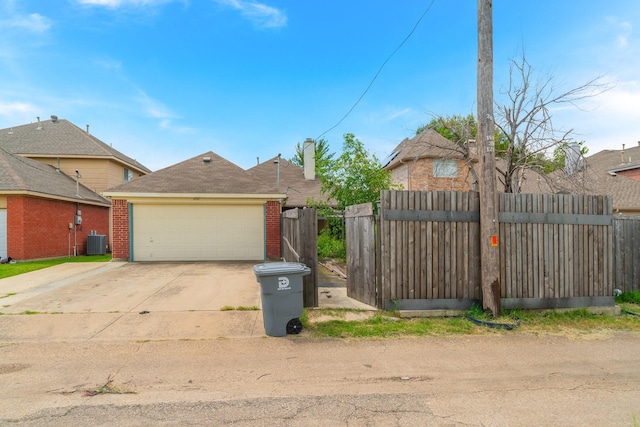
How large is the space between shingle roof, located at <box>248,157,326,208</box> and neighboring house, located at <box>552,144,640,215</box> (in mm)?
11789

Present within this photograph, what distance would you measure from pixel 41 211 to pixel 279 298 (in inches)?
606

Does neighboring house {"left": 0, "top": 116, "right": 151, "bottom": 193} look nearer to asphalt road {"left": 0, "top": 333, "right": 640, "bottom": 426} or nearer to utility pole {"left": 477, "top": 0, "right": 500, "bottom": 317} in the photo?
asphalt road {"left": 0, "top": 333, "right": 640, "bottom": 426}

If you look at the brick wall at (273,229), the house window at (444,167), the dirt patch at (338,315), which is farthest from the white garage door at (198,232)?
the dirt patch at (338,315)

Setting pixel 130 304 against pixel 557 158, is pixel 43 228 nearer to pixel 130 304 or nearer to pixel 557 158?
pixel 130 304

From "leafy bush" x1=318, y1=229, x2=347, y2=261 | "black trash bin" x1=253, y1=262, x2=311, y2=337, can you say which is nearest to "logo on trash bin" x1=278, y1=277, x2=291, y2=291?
"black trash bin" x1=253, y1=262, x2=311, y2=337

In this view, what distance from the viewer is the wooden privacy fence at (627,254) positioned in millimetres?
7559

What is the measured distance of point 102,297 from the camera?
24.6 ft

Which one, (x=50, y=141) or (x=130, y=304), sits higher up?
(x=50, y=141)

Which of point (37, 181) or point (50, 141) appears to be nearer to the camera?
point (37, 181)

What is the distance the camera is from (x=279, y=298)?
17.3ft

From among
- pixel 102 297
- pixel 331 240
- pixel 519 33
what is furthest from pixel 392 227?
pixel 331 240

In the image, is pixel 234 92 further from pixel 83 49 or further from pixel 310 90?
pixel 83 49

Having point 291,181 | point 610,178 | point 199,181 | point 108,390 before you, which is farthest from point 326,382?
point 610,178

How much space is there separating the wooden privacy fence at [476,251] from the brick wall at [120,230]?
10.8 meters
